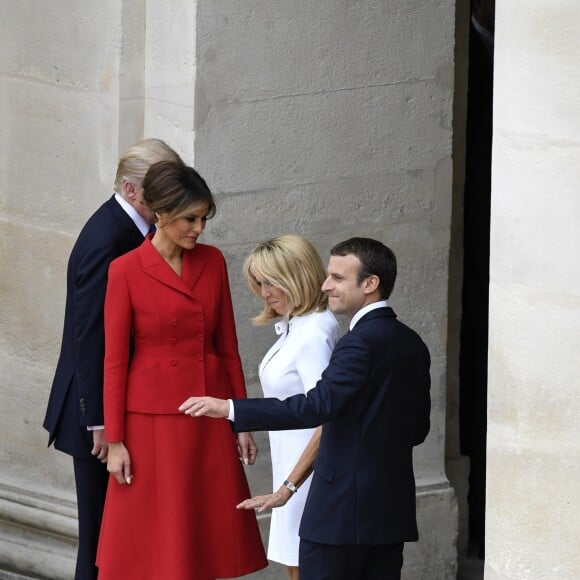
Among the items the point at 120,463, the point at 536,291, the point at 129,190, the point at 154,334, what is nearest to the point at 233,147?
the point at 129,190

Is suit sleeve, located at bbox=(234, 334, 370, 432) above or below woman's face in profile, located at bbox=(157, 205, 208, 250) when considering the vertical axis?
below

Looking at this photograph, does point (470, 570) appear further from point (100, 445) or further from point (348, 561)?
point (348, 561)

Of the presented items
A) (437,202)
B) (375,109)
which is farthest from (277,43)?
(437,202)

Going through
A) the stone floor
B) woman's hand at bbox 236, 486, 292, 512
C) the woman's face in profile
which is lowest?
the stone floor

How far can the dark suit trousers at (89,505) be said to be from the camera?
17.0 ft

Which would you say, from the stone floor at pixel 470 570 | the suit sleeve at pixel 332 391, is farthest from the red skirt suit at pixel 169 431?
the stone floor at pixel 470 570

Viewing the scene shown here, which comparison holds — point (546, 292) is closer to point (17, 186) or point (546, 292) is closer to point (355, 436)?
point (355, 436)

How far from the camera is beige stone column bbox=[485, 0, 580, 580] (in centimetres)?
348

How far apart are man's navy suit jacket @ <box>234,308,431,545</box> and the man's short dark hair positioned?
9cm

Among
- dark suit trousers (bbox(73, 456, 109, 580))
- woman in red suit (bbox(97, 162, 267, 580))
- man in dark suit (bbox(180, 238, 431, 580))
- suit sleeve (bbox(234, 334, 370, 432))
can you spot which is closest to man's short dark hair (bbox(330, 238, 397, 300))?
man in dark suit (bbox(180, 238, 431, 580))

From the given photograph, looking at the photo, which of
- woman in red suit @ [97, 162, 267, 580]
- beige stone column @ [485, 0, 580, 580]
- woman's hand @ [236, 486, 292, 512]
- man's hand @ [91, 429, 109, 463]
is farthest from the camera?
man's hand @ [91, 429, 109, 463]

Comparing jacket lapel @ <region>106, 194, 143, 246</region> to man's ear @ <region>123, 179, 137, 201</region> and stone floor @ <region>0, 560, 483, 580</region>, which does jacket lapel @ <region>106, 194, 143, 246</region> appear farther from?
stone floor @ <region>0, 560, 483, 580</region>

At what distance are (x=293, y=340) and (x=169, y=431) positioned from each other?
486 millimetres

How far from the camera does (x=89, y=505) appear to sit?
5.19 m
